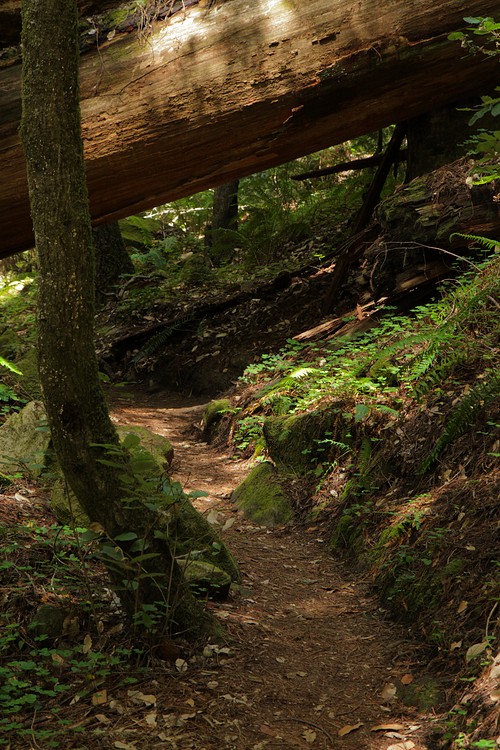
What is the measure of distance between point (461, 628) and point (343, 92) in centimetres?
498

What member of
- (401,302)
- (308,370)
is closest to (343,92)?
(401,302)

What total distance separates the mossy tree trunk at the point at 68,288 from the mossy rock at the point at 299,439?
2.68 meters

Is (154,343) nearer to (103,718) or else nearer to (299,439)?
(299,439)

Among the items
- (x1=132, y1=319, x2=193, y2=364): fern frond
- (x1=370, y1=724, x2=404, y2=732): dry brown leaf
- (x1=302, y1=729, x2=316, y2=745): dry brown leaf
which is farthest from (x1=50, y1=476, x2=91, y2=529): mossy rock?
(x1=132, y1=319, x2=193, y2=364): fern frond

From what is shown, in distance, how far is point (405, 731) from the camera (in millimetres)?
3139

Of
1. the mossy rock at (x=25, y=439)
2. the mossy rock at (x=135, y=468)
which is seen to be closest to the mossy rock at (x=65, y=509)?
the mossy rock at (x=135, y=468)

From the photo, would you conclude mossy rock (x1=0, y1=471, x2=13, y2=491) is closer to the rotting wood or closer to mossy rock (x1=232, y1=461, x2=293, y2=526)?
mossy rock (x1=232, y1=461, x2=293, y2=526)

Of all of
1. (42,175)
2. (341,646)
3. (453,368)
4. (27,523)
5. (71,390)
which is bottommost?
(341,646)

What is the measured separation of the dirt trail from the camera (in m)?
3.08

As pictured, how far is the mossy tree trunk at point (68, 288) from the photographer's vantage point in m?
3.09

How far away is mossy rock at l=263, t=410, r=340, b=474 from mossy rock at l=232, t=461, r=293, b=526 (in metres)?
0.14

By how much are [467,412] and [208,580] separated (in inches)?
75.0

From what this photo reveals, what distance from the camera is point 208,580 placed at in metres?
4.13

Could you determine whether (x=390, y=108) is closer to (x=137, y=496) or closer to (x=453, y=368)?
(x=453, y=368)
